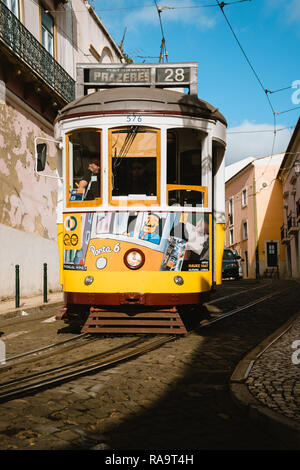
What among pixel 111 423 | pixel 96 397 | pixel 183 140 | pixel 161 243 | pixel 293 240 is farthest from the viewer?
pixel 293 240

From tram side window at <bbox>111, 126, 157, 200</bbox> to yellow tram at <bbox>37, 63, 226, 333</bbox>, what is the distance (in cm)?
1

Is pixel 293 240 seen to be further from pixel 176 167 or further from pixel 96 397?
pixel 96 397

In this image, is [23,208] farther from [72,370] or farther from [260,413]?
[260,413]

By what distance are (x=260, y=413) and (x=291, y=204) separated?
35.0 m

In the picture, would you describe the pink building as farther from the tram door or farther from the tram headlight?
the tram headlight

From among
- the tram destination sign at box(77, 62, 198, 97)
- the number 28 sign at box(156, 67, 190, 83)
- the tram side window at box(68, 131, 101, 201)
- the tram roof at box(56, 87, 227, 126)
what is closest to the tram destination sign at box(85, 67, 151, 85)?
the tram destination sign at box(77, 62, 198, 97)

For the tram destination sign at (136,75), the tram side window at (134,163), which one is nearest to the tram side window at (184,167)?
→ the tram side window at (134,163)

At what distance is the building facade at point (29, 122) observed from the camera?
13367mm

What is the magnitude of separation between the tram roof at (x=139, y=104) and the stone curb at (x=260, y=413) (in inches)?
144

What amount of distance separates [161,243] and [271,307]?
16.5 ft

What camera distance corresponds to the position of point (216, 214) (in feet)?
25.1

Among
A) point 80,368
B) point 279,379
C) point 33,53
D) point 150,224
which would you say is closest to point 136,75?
point 150,224

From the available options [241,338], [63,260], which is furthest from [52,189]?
[241,338]

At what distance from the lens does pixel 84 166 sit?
720cm
